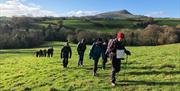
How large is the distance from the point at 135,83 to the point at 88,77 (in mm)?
4180

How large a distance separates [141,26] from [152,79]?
133766mm

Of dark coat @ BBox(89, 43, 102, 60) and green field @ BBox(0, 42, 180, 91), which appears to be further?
dark coat @ BBox(89, 43, 102, 60)

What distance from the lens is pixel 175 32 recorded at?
112 metres

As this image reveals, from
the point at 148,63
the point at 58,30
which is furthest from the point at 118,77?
the point at 58,30

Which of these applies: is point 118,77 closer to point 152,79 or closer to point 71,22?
→ point 152,79

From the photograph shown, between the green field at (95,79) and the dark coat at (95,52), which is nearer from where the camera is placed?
the green field at (95,79)

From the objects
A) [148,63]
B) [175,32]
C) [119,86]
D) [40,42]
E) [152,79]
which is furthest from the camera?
[40,42]

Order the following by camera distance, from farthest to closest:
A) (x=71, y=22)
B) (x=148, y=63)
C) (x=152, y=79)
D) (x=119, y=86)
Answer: (x=71, y=22)
(x=148, y=63)
(x=152, y=79)
(x=119, y=86)

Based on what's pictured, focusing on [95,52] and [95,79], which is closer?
[95,79]

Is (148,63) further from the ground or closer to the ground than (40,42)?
further from the ground

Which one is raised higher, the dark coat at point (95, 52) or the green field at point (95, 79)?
the dark coat at point (95, 52)

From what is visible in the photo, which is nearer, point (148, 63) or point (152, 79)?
point (152, 79)

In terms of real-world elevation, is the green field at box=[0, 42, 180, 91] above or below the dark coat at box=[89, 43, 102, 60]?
below

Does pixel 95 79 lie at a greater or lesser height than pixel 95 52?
lesser
